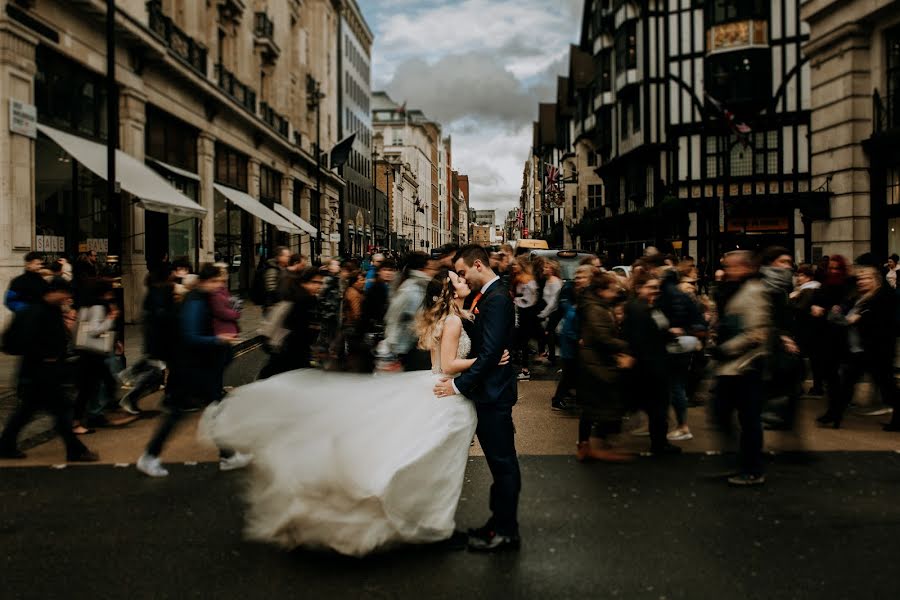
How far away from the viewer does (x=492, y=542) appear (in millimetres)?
4754

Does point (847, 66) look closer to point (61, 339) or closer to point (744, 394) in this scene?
point (744, 394)

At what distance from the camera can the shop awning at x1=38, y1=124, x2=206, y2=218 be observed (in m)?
16.0

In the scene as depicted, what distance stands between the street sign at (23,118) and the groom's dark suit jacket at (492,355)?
13.6 meters

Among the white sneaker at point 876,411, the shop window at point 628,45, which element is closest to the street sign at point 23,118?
the white sneaker at point 876,411

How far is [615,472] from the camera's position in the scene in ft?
22.0

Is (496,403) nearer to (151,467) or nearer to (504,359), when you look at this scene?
(504,359)

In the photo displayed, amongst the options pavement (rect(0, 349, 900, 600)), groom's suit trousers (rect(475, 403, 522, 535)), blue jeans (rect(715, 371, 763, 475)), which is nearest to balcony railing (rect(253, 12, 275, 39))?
pavement (rect(0, 349, 900, 600))

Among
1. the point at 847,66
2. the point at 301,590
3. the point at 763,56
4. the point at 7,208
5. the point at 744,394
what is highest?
the point at 763,56

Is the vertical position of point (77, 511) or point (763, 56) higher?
point (763, 56)

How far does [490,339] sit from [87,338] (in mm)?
5414

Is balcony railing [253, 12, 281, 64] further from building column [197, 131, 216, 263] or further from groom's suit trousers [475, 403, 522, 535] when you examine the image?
groom's suit trousers [475, 403, 522, 535]

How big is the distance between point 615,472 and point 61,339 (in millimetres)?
5088

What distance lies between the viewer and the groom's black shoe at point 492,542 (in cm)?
475

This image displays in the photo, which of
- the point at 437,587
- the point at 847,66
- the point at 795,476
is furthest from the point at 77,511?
the point at 847,66
